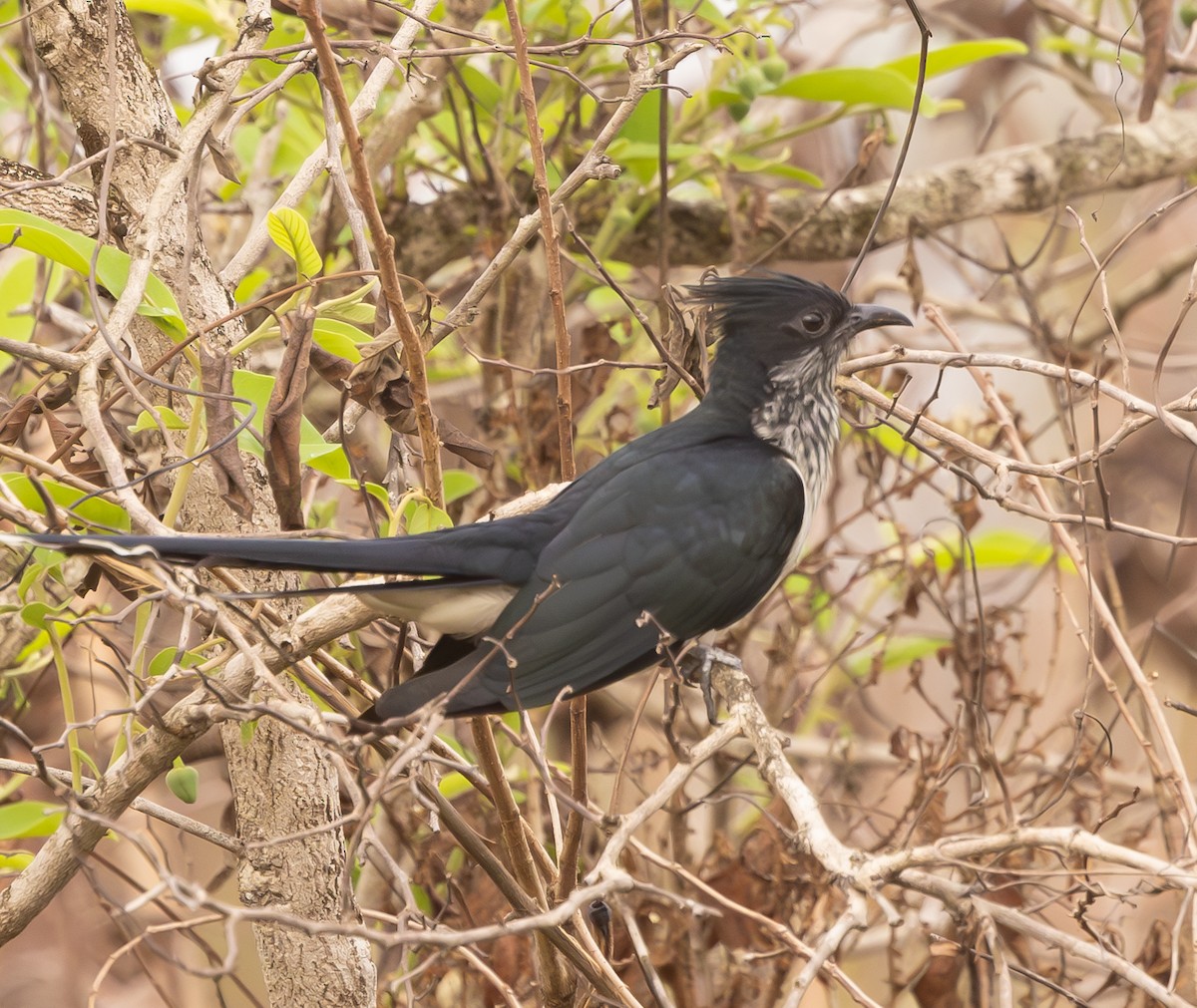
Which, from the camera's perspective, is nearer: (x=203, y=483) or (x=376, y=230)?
(x=376, y=230)

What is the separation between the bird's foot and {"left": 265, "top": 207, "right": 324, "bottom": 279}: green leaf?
981 millimetres

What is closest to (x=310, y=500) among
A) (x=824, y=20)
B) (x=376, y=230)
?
(x=376, y=230)

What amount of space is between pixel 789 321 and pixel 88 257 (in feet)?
4.84

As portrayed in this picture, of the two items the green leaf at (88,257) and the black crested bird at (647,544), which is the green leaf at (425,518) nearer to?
the black crested bird at (647,544)

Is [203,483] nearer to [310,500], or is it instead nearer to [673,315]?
[310,500]

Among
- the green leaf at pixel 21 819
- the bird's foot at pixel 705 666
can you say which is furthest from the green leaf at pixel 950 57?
Answer: the green leaf at pixel 21 819

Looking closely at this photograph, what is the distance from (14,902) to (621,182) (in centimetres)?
227

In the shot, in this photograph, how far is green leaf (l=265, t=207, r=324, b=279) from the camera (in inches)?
73.4

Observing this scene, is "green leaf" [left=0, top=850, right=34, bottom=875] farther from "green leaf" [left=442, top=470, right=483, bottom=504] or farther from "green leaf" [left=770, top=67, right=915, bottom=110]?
"green leaf" [left=770, top=67, right=915, bottom=110]

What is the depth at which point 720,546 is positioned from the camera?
243cm

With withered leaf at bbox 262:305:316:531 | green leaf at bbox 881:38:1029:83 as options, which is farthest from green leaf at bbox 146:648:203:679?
green leaf at bbox 881:38:1029:83

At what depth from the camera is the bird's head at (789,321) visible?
2785mm

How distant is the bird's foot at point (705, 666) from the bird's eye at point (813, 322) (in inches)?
30.4

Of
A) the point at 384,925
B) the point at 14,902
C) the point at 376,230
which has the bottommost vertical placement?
the point at 384,925
